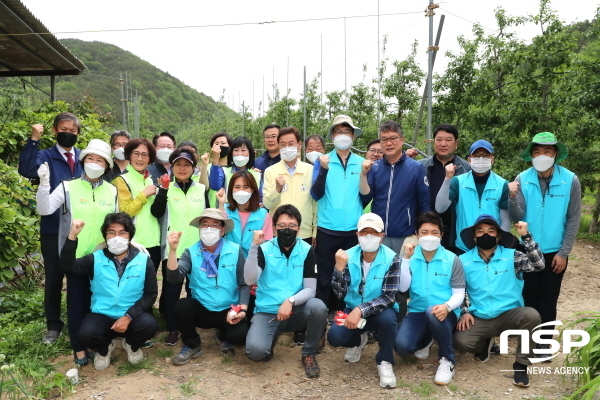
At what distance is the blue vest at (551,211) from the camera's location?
418 centimetres

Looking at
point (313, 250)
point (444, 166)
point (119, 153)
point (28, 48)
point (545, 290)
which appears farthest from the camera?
point (28, 48)

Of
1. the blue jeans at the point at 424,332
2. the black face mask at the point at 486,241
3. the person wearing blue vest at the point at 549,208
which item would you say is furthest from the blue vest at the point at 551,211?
the blue jeans at the point at 424,332

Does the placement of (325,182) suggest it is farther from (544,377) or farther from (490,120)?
(490,120)

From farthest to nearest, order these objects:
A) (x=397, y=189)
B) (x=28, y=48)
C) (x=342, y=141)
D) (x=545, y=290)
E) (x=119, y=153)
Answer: (x=28, y=48)
(x=119, y=153)
(x=342, y=141)
(x=397, y=189)
(x=545, y=290)

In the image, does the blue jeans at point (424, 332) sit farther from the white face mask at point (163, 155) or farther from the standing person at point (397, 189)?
the white face mask at point (163, 155)

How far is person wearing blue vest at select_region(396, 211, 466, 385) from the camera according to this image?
385 centimetres

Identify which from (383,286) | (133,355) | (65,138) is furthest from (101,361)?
(383,286)

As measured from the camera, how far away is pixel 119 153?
198 inches

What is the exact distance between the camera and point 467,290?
13.5 ft

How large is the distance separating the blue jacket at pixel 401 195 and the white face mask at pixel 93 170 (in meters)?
2.49

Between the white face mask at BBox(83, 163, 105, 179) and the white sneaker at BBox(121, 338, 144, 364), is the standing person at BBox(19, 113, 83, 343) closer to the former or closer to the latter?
the white face mask at BBox(83, 163, 105, 179)

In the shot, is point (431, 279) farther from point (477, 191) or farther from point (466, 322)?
point (477, 191)

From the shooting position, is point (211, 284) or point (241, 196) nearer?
point (211, 284)

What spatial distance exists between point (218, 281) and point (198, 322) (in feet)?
Answer: 1.37
